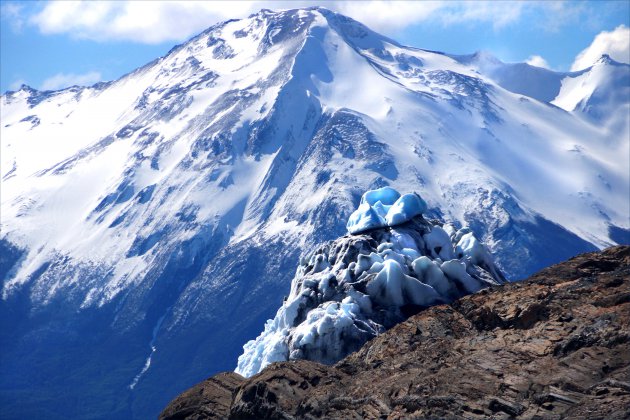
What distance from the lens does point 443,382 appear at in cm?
3650

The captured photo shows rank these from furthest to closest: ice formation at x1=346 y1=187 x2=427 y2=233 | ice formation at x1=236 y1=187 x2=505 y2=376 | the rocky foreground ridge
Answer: ice formation at x1=346 y1=187 x2=427 y2=233
ice formation at x1=236 y1=187 x2=505 y2=376
the rocky foreground ridge

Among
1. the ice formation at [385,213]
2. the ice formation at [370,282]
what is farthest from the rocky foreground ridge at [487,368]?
the ice formation at [385,213]

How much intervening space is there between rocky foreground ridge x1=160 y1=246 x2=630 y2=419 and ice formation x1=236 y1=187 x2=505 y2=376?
44.7 ft

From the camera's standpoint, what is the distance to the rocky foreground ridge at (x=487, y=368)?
3412 centimetres

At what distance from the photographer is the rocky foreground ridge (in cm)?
3412

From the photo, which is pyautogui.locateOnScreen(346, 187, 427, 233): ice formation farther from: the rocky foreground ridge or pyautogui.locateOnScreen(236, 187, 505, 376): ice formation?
the rocky foreground ridge

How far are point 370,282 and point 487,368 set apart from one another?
26.1 metres

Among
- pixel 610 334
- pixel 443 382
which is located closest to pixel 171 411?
pixel 443 382

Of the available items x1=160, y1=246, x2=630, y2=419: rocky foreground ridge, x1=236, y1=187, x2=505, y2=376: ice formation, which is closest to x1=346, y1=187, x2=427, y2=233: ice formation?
x1=236, y1=187, x2=505, y2=376: ice formation

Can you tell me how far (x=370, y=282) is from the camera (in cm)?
6253

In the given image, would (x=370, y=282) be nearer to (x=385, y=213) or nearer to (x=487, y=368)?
(x=385, y=213)

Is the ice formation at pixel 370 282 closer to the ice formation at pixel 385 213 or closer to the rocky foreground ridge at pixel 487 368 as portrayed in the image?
the ice formation at pixel 385 213

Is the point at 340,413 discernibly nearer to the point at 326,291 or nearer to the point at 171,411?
the point at 171,411

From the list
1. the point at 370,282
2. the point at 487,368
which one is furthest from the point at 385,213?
the point at 487,368
